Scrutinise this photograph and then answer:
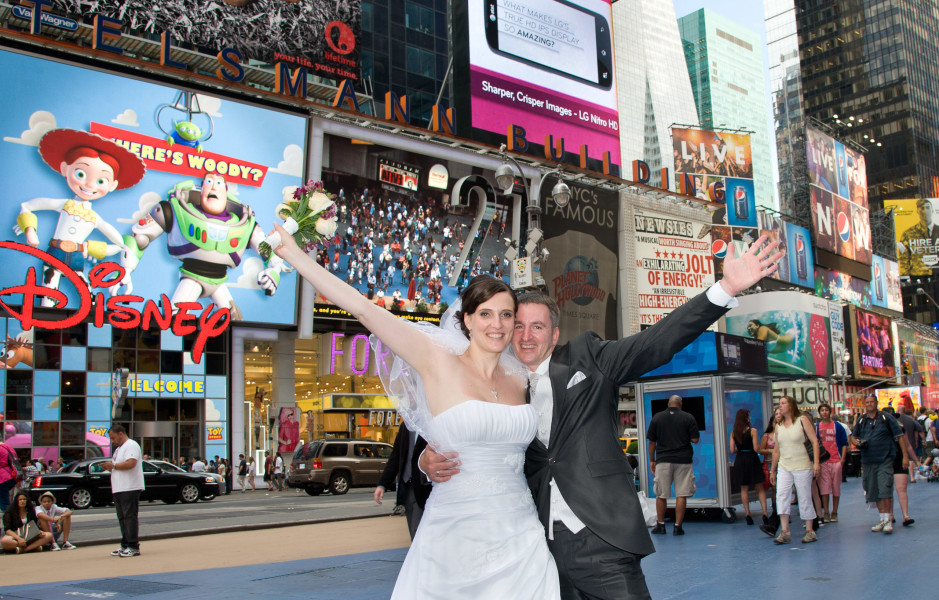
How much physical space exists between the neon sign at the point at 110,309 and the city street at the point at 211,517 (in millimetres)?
7963

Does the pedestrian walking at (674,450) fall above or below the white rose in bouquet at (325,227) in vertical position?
below

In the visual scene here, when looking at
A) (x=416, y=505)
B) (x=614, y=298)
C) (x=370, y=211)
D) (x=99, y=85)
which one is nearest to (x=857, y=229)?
(x=614, y=298)

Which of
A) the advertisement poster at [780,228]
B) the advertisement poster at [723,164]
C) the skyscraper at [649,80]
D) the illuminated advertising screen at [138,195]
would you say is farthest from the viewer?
the skyscraper at [649,80]

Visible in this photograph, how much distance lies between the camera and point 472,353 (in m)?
3.86

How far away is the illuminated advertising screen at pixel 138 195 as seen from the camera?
87.7ft

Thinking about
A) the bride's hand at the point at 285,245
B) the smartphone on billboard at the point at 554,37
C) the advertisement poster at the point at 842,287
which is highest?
the smartphone on billboard at the point at 554,37

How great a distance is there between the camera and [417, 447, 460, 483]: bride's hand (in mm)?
3637

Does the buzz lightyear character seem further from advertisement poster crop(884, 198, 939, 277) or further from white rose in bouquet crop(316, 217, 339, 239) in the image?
advertisement poster crop(884, 198, 939, 277)

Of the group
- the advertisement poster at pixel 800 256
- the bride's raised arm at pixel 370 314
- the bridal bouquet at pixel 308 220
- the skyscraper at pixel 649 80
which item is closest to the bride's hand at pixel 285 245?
the bride's raised arm at pixel 370 314

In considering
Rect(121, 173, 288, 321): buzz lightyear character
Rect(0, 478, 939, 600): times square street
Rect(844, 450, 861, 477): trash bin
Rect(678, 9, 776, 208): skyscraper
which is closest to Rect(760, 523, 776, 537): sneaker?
Rect(0, 478, 939, 600): times square street

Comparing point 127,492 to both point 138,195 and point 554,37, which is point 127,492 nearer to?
point 138,195

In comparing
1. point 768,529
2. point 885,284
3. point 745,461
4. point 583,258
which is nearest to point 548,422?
point 768,529

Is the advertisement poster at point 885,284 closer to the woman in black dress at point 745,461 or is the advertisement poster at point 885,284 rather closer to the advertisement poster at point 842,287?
the advertisement poster at point 842,287

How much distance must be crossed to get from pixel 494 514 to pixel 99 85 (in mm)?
28521
